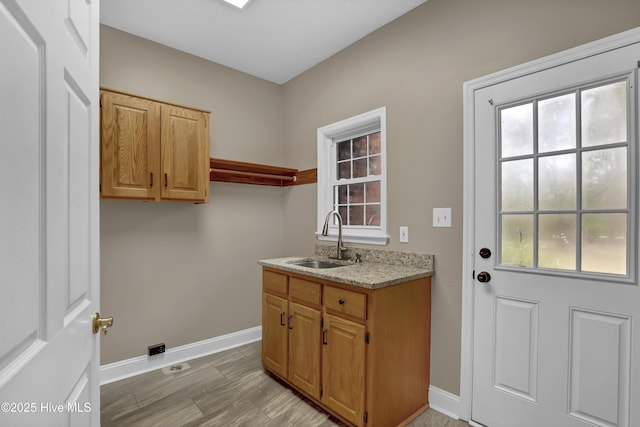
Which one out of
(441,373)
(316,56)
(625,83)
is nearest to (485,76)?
(625,83)

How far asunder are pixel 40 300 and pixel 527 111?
221 centimetres

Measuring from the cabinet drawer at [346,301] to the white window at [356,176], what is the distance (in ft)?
2.24

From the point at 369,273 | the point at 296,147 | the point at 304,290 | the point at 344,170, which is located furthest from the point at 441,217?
the point at 296,147

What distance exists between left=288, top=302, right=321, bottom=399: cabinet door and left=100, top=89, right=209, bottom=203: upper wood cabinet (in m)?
1.29

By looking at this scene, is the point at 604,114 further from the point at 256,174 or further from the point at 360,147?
the point at 256,174

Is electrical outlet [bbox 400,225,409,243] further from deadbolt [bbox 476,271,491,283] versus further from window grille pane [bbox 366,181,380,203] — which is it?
deadbolt [bbox 476,271,491,283]

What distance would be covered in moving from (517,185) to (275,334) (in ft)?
6.49

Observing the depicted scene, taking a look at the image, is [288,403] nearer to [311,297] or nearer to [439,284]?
[311,297]

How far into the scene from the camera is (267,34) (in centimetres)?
262

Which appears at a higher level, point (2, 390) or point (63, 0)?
point (63, 0)

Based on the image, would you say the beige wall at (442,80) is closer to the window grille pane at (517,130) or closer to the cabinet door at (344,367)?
the window grille pane at (517,130)

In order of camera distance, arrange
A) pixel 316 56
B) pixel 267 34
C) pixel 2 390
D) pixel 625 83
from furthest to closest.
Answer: pixel 316 56 < pixel 267 34 < pixel 625 83 < pixel 2 390

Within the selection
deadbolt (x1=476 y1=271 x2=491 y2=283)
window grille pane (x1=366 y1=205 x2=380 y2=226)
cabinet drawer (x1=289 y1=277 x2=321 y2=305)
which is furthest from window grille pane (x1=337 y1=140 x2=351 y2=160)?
deadbolt (x1=476 y1=271 x2=491 y2=283)

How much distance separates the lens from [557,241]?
1646 mm
